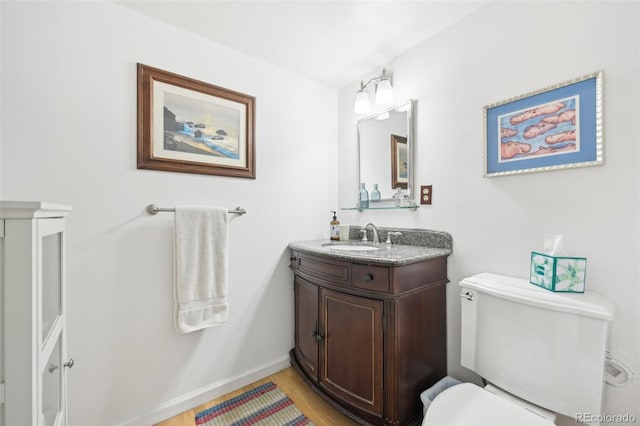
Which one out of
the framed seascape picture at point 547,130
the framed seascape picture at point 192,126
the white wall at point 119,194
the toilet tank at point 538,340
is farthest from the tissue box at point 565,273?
the framed seascape picture at point 192,126

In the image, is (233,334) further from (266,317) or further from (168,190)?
(168,190)

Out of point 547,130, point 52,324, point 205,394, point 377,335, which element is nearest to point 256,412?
point 205,394

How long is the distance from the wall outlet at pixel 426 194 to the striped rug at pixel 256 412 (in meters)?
1.42

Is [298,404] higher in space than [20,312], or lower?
lower

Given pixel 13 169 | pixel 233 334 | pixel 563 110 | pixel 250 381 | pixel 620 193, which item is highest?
pixel 563 110

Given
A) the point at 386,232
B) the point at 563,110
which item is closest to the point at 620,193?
the point at 563,110

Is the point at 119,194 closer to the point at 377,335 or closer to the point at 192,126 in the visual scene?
the point at 192,126

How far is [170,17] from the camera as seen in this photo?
4.68ft

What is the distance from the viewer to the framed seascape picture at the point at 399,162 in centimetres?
174

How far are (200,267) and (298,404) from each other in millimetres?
997

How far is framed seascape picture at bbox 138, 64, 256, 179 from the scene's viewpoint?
4.63 ft

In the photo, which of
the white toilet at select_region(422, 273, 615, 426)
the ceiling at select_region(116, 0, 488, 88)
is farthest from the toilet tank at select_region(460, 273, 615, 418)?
the ceiling at select_region(116, 0, 488, 88)

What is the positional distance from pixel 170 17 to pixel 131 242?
48.6 inches

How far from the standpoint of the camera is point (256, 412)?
1.50 m
